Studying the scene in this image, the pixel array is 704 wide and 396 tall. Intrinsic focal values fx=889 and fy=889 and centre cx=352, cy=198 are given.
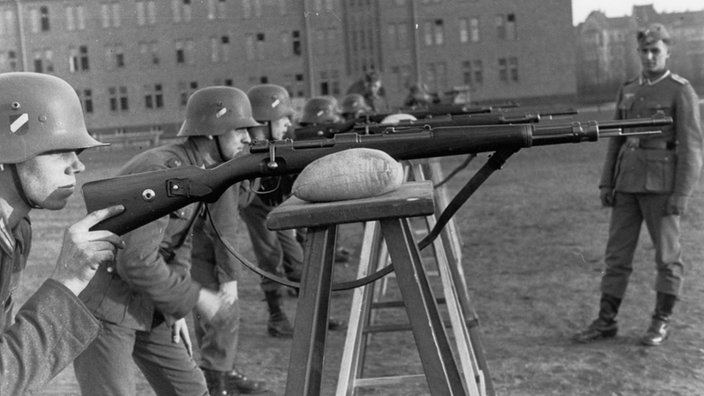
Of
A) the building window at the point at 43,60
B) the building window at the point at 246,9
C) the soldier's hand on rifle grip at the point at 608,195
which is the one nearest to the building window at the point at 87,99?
the building window at the point at 43,60

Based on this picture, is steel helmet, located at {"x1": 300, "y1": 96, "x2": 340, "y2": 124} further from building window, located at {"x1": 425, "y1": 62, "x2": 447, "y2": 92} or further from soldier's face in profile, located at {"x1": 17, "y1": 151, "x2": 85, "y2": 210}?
building window, located at {"x1": 425, "y1": 62, "x2": 447, "y2": 92}

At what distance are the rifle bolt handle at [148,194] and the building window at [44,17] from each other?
175 feet

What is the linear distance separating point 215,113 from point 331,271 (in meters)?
2.77

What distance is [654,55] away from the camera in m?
6.75

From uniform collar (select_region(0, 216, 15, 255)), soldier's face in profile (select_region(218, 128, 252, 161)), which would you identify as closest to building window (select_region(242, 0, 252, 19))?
soldier's face in profile (select_region(218, 128, 252, 161))

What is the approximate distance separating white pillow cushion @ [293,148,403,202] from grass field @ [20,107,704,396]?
10.9 feet

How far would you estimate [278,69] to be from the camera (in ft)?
176

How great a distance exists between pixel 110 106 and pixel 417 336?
5392cm

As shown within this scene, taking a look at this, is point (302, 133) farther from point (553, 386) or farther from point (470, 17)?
point (470, 17)

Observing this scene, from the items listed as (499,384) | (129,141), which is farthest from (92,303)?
(129,141)

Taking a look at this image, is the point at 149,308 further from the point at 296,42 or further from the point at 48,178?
the point at 296,42

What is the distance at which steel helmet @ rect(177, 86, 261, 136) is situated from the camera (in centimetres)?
534

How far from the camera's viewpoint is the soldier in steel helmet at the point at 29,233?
2500 mm

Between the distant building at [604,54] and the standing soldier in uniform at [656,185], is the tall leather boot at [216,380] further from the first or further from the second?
the distant building at [604,54]
